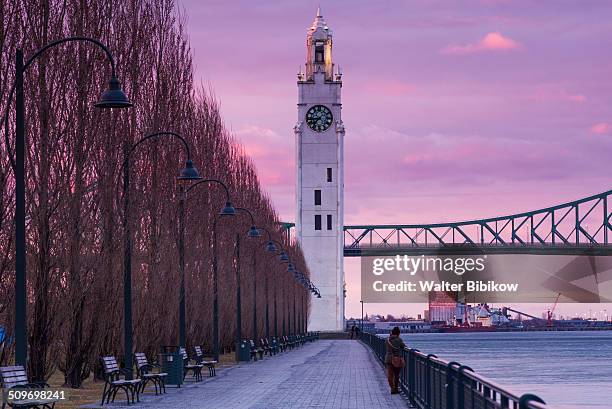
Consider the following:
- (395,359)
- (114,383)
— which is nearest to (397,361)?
(395,359)

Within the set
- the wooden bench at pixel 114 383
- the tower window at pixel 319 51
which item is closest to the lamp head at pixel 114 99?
the wooden bench at pixel 114 383

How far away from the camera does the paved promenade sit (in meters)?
29.4

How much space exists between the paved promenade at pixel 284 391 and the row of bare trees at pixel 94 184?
2588 millimetres

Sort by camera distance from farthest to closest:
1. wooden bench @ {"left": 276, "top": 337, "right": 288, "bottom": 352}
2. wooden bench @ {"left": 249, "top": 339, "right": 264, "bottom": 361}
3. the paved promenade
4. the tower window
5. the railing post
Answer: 1. the tower window
2. wooden bench @ {"left": 276, "top": 337, "right": 288, "bottom": 352}
3. wooden bench @ {"left": 249, "top": 339, "right": 264, "bottom": 361}
4. the paved promenade
5. the railing post

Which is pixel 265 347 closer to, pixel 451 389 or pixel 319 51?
pixel 451 389

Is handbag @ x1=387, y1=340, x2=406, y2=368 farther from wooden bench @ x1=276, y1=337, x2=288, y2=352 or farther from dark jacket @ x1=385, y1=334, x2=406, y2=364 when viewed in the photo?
wooden bench @ x1=276, y1=337, x2=288, y2=352

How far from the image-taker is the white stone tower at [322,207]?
161000 mm

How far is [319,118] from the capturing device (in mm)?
165375

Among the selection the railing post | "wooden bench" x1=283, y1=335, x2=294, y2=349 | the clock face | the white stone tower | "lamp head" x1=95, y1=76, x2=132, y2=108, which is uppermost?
the clock face

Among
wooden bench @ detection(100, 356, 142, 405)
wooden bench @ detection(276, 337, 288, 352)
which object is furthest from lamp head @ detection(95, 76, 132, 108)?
wooden bench @ detection(276, 337, 288, 352)

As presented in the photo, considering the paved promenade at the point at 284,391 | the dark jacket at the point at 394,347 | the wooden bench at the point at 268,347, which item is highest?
the wooden bench at the point at 268,347

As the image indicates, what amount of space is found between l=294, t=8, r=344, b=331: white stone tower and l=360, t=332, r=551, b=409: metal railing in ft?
422

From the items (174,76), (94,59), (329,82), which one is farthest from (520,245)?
(94,59)

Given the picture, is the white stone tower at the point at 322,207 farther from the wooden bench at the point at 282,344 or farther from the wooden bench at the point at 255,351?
the wooden bench at the point at 255,351
